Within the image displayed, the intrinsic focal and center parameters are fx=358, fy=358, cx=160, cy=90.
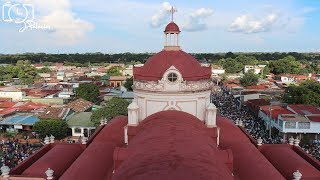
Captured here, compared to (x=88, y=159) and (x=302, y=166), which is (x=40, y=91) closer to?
(x=88, y=159)

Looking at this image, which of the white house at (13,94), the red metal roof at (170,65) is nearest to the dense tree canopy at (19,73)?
the white house at (13,94)

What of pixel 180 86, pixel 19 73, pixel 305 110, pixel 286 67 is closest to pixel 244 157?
pixel 180 86

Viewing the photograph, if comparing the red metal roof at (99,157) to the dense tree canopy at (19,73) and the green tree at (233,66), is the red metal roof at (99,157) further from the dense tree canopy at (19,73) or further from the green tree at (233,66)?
the green tree at (233,66)

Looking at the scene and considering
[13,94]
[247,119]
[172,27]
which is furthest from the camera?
[13,94]

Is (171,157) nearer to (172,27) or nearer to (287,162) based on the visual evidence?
(287,162)

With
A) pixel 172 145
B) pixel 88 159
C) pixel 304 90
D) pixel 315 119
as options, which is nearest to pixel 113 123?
pixel 88 159

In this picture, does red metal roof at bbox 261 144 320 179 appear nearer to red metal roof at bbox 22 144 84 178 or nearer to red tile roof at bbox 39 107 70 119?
red metal roof at bbox 22 144 84 178
